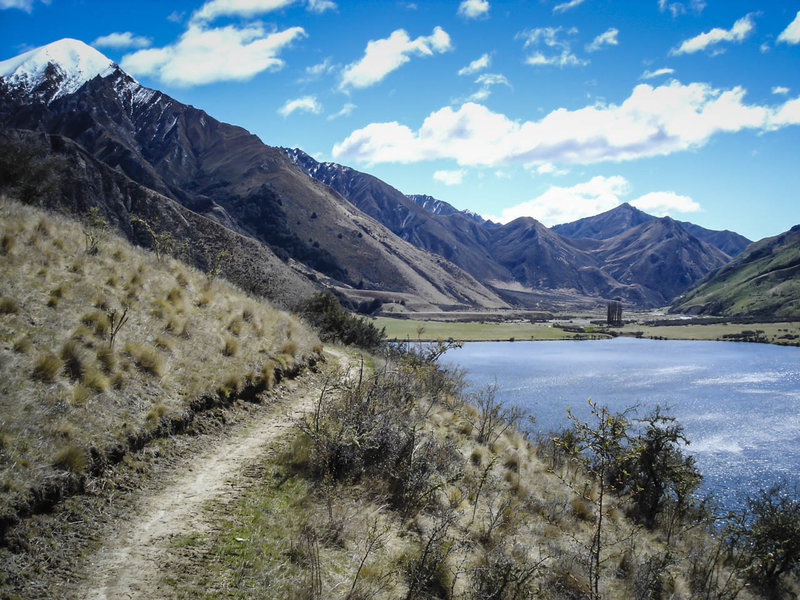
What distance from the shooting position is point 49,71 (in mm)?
178625

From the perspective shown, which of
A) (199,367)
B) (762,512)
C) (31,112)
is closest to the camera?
(199,367)

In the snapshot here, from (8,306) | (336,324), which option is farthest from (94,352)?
(336,324)

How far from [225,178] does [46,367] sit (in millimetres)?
190454

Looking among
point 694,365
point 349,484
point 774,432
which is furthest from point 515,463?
point 694,365

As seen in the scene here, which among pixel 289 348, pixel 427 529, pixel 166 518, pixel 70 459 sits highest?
pixel 289 348

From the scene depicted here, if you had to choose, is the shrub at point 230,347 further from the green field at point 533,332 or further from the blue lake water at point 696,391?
the green field at point 533,332

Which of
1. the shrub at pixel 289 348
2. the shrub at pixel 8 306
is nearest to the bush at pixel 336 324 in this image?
the shrub at pixel 289 348

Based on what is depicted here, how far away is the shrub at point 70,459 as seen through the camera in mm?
5118

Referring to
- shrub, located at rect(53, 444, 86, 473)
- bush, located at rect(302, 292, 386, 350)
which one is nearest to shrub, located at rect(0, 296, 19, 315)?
shrub, located at rect(53, 444, 86, 473)

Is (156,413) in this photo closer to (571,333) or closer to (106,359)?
(106,359)

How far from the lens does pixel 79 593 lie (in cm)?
391

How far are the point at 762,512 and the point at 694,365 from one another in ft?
206

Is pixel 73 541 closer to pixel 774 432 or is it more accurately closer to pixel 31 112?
pixel 774 432

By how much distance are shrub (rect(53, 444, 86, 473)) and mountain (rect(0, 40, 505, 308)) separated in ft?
412
